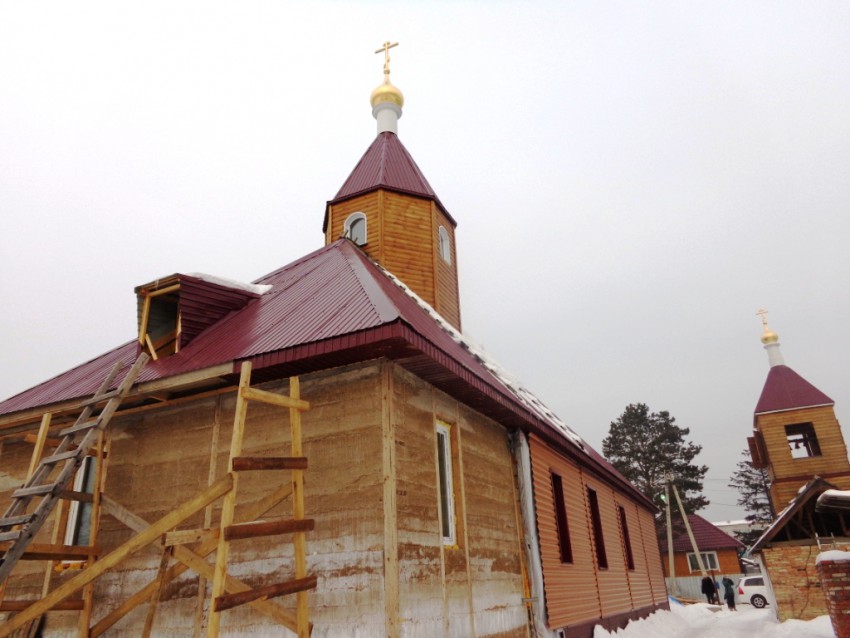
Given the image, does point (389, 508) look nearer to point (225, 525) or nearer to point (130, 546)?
point (225, 525)

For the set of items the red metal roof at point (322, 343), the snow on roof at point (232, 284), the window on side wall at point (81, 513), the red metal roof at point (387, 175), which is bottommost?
the window on side wall at point (81, 513)

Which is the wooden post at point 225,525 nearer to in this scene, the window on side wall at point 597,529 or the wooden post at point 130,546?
the wooden post at point 130,546

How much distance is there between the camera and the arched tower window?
13906mm

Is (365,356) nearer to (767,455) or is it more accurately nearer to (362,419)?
(362,419)

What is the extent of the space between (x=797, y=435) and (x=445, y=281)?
22.2 meters

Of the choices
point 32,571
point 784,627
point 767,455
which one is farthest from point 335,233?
point 767,455

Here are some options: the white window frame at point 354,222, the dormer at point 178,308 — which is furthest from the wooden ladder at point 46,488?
the white window frame at point 354,222

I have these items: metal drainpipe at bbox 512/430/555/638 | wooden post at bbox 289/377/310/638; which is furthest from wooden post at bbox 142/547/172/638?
metal drainpipe at bbox 512/430/555/638

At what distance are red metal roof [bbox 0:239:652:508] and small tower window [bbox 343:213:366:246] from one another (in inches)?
124

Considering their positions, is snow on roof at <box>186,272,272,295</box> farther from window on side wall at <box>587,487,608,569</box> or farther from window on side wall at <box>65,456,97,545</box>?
window on side wall at <box>587,487,608,569</box>

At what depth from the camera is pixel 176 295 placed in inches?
356

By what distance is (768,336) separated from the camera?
98.6ft

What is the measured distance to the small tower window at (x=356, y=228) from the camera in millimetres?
A: 13910

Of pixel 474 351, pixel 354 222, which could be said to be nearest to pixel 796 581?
pixel 474 351
